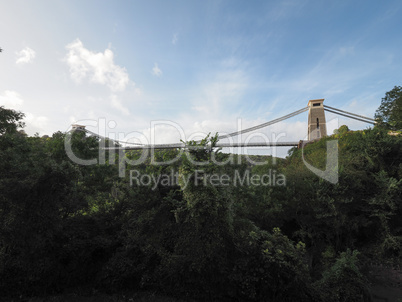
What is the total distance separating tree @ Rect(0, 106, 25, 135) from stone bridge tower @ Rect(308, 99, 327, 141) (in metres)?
36.8

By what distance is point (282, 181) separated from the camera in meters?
17.6

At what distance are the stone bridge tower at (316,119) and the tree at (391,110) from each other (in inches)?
492

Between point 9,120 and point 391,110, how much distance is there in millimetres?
30536

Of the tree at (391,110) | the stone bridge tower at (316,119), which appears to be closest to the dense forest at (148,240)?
the tree at (391,110)

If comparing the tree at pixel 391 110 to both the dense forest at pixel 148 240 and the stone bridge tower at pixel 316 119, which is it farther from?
the dense forest at pixel 148 240

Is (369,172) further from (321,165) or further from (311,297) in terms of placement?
(311,297)

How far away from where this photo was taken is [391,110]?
2242cm

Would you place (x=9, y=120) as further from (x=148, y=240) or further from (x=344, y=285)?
(x=344, y=285)

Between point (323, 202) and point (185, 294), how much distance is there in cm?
1163

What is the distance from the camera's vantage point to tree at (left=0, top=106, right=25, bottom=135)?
9.00 meters

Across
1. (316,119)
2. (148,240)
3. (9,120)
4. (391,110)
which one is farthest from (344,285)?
(316,119)

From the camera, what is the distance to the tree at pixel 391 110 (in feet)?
69.7

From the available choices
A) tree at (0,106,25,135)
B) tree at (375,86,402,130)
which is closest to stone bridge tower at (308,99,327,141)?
tree at (375,86,402,130)

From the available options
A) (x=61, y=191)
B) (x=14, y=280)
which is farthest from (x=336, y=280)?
(x=14, y=280)
